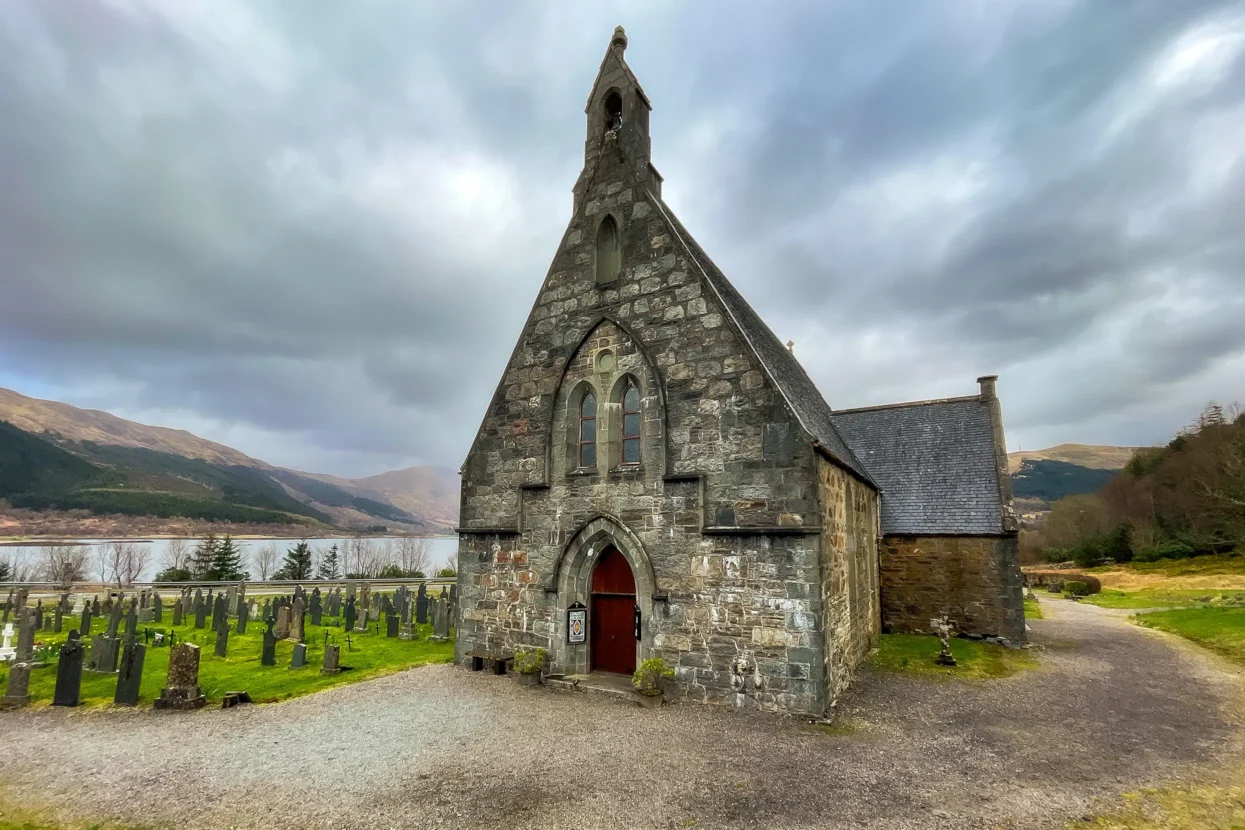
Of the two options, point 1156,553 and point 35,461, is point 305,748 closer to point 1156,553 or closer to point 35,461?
point 1156,553

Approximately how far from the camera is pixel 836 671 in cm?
1120

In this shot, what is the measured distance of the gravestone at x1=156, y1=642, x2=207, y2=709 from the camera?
428 inches

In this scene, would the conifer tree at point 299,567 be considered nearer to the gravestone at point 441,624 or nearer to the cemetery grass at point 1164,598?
the gravestone at point 441,624

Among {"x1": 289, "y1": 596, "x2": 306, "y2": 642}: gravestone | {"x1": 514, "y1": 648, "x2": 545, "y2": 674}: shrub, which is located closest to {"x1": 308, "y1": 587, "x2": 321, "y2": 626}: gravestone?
{"x1": 289, "y1": 596, "x2": 306, "y2": 642}: gravestone

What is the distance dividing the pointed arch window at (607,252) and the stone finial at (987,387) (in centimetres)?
1405

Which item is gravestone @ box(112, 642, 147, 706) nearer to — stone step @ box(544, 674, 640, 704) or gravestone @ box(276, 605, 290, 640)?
gravestone @ box(276, 605, 290, 640)

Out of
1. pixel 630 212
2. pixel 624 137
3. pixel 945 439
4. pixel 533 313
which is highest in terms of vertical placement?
pixel 624 137

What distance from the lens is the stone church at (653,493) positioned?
10633 millimetres

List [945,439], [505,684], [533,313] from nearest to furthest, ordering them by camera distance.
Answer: [505,684]
[533,313]
[945,439]

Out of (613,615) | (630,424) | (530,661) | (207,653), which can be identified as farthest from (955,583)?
(207,653)

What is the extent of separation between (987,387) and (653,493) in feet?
47.1

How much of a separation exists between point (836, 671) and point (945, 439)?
1180 centimetres

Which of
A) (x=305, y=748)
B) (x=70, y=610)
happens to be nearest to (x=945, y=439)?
(x=305, y=748)

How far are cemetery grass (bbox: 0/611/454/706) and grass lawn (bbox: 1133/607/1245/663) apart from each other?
21.2 meters
